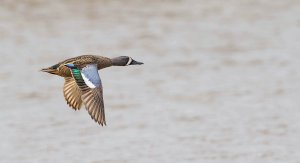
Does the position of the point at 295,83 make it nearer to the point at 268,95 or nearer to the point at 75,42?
the point at 268,95

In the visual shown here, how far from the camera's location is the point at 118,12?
1384cm

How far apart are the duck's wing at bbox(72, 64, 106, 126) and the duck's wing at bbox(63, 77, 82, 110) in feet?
1.37

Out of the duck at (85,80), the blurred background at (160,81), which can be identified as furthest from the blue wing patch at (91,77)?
the blurred background at (160,81)

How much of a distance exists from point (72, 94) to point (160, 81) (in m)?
3.49

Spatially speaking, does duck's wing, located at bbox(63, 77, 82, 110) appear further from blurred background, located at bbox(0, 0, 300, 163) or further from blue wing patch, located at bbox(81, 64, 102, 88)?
blurred background, located at bbox(0, 0, 300, 163)

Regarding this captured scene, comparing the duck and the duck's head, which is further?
the duck's head

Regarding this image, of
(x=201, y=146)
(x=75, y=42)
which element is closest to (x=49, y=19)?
(x=75, y=42)

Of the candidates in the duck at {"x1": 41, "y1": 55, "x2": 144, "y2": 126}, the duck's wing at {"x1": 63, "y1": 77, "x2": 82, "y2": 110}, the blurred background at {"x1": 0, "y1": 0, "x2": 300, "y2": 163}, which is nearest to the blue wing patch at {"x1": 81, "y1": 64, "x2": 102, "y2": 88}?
the duck at {"x1": 41, "y1": 55, "x2": 144, "y2": 126}

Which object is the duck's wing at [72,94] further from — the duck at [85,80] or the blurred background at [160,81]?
the blurred background at [160,81]

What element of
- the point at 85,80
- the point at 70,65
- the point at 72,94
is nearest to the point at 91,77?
the point at 85,80

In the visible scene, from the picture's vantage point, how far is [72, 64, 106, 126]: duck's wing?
7.24 metres

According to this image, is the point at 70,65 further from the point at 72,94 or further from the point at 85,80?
the point at 72,94

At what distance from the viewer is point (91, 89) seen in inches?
291

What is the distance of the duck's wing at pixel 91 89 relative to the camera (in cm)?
724
